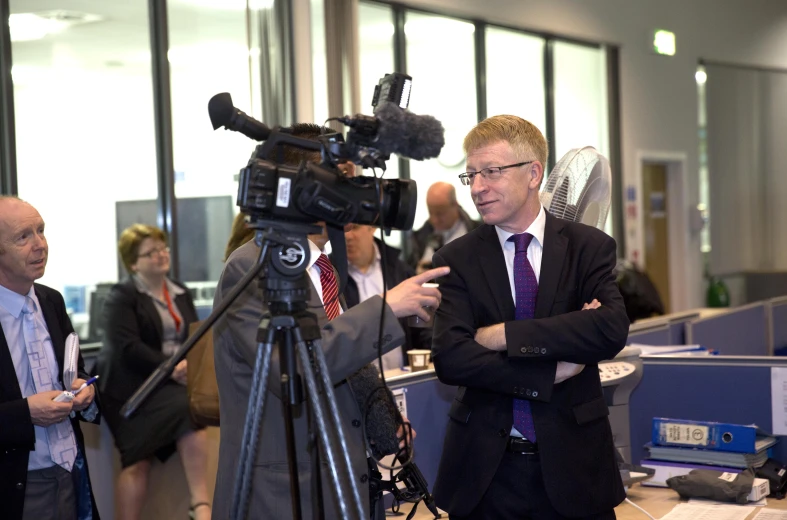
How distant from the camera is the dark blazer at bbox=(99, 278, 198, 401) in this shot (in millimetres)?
4500

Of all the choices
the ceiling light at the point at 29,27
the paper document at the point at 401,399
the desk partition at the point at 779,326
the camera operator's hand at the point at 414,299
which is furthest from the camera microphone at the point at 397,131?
the desk partition at the point at 779,326

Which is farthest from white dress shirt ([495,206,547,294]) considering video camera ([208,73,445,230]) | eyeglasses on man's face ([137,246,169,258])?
eyeglasses on man's face ([137,246,169,258])

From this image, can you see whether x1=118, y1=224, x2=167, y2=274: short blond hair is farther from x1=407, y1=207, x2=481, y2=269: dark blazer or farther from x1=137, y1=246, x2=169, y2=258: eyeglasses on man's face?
x1=407, y1=207, x2=481, y2=269: dark blazer

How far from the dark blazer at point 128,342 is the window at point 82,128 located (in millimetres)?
1011

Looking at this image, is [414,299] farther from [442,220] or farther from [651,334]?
[442,220]

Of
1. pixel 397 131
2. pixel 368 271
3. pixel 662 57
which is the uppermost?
pixel 662 57

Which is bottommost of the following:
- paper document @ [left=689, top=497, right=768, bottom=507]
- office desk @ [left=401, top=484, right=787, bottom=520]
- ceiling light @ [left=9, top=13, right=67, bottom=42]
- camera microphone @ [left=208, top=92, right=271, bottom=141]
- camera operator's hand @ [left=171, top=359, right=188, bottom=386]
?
office desk @ [left=401, top=484, right=787, bottom=520]

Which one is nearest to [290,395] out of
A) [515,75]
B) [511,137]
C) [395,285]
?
[511,137]

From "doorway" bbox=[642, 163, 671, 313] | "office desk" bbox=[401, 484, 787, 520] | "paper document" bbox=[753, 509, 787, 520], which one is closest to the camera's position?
"paper document" bbox=[753, 509, 787, 520]

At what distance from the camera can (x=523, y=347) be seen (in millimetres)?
2043

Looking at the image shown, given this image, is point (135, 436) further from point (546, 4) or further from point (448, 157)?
point (546, 4)

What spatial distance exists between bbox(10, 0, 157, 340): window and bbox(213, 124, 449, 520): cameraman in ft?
12.6

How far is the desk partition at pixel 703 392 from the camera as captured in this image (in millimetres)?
2990

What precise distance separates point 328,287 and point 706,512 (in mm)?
1310
